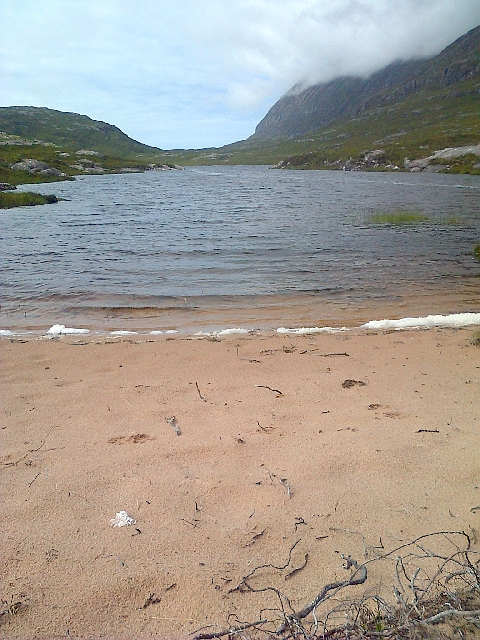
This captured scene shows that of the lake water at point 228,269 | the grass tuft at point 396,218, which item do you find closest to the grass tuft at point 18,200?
the lake water at point 228,269

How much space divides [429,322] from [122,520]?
28.1 ft

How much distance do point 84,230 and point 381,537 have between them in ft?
84.2

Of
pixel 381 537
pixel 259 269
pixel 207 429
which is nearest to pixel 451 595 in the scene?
pixel 381 537

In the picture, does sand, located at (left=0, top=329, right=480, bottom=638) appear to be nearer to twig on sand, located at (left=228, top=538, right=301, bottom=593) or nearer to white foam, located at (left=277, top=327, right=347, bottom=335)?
twig on sand, located at (left=228, top=538, right=301, bottom=593)

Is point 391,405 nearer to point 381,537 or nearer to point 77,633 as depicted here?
point 381,537

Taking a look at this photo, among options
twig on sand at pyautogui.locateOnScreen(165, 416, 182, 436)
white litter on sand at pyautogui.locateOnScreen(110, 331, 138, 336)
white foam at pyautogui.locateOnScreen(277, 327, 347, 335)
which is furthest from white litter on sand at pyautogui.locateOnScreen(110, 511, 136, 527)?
white foam at pyautogui.locateOnScreen(277, 327, 347, 335)

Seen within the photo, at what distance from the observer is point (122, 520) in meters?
3.44

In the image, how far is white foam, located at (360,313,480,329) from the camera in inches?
387

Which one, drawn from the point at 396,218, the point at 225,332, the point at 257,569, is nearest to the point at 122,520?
the point at 257,569

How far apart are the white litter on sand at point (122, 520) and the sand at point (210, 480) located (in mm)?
35

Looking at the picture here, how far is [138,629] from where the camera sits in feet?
8.45

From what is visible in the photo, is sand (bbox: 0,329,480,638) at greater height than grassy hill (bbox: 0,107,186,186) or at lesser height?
lesser

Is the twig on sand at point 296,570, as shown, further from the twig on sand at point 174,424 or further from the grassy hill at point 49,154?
the grassy hill at point 49,154

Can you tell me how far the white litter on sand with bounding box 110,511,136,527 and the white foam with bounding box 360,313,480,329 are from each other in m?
7.55
